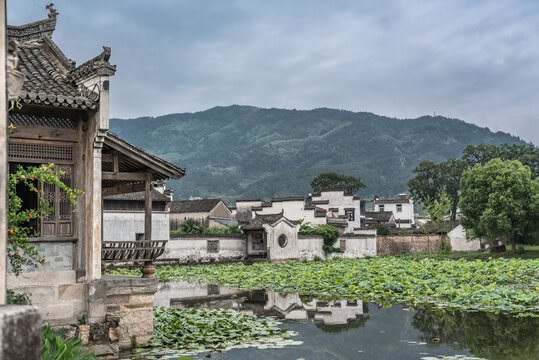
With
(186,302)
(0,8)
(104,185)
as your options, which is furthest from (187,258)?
(0,8)

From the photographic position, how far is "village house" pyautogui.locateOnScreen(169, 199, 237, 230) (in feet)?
172

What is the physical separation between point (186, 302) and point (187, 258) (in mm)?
19409

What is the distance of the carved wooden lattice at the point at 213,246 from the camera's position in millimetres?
37953

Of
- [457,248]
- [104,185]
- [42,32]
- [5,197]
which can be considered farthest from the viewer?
[457,248]

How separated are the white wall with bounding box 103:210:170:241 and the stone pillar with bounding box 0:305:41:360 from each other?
33388 mm

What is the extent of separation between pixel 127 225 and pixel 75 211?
27.4m

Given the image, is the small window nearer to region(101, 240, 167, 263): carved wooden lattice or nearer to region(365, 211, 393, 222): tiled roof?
region(101, 240, 167, 263): carved wooden lattice

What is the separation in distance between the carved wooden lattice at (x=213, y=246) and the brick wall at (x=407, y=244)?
1668 cm

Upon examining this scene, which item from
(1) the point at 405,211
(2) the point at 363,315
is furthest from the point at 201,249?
(1) the point at 405,211

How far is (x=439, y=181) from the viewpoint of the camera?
229 feet

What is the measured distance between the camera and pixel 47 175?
9133 mm

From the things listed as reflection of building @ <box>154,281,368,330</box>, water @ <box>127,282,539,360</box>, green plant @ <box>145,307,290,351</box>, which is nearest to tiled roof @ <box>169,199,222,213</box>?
reflection of building @ <box>154,281,368,330</box>

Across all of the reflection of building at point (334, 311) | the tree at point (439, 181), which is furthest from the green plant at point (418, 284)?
the tree at point (439, 181)

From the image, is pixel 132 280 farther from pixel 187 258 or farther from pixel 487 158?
pixel 487 158
